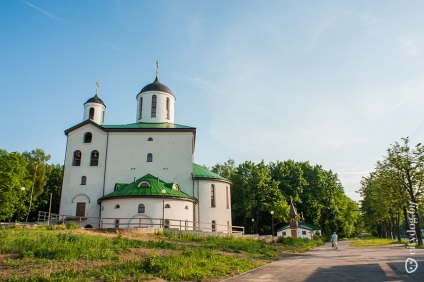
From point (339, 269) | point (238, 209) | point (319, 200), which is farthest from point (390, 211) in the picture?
point (339, 269)

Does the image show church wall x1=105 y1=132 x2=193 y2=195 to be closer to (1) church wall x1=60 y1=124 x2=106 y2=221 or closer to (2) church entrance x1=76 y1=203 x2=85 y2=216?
(1) church wall x1=60 y1=124 x2=106 y2=221

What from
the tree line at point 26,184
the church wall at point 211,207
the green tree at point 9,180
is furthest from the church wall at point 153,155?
the green tree at point 9,180

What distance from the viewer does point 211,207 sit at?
33.5m

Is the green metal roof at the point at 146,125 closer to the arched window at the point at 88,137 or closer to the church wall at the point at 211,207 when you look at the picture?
the arched window at the point at 88,137

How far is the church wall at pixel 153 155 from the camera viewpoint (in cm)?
3309

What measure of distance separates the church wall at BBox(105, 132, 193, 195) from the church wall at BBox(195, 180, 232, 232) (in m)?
1.40

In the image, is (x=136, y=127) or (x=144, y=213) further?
(x=136, y=127)

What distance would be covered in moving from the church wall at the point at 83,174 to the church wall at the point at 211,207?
9.98 metres

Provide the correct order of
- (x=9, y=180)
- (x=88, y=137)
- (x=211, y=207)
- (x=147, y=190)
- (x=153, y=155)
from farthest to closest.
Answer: (x=9, y=180), (x=88, y=137), (x=153, y=155), (x=211, y=207), (x=147, y=190)

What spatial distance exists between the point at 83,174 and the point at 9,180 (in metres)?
14.1

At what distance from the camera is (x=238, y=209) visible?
5191cm

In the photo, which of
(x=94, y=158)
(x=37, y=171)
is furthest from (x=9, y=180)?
(x=94, y=158)

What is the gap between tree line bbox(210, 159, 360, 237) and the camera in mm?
49844

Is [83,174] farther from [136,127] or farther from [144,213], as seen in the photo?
[144,213]
